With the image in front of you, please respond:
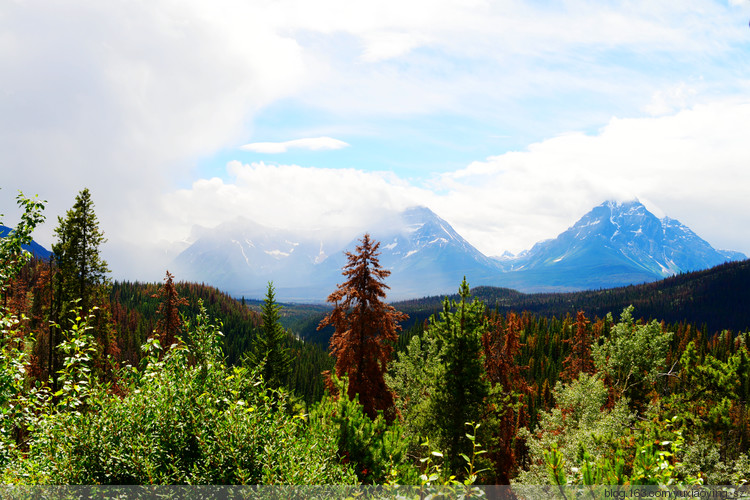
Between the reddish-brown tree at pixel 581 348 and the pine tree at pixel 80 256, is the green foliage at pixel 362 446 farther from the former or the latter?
the reddish-brown tree at pixel 581 348

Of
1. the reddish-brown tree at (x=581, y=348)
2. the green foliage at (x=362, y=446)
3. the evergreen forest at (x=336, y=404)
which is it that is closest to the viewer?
the evergreen forest at (x=336, y=404)

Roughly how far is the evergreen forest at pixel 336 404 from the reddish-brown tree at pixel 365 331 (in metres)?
0.10

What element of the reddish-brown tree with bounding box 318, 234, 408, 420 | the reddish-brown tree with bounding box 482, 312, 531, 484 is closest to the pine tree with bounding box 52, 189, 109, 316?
the reddish-brown tree with bounding box 318, 234, 408, 420

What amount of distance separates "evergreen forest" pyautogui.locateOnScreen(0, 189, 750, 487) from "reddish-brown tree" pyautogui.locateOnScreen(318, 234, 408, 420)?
0.10 meters

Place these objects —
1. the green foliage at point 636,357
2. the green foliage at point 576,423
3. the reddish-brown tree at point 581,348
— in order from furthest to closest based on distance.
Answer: the reddish-brown tree at point 581,348, the green foliage at point 636,357, the green foliage at point 576,423

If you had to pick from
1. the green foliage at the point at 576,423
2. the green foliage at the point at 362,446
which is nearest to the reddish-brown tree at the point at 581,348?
the green foliage at the point at 576,423

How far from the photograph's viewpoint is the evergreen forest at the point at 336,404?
237 inches

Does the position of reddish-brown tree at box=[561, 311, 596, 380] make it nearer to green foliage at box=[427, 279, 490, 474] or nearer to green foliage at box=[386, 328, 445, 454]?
green foliage at box=[386, 328, 445, 454]

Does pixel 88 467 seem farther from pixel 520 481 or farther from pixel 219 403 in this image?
pixel 520 481

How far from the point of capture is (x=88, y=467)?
5941 millimetres

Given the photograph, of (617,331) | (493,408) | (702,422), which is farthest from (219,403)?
(617,331)

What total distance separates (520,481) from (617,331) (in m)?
17.1

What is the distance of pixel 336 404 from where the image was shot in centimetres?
1245

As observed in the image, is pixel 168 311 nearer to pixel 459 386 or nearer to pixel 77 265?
pixel 77 265
